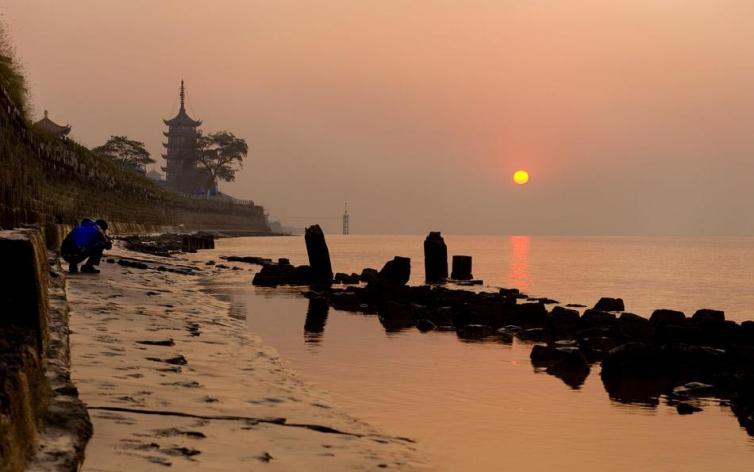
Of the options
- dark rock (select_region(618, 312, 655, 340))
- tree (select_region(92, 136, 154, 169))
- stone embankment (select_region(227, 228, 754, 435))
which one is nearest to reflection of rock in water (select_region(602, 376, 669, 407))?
stone embankment (select_region(227, 228, 754, 435))

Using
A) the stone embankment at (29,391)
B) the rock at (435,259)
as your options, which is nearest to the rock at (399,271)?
the rock at (435,259)

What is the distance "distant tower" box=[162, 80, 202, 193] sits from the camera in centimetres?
14495

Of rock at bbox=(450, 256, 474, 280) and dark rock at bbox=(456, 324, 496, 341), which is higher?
rock at bbox=(450, 256, 474, 280)

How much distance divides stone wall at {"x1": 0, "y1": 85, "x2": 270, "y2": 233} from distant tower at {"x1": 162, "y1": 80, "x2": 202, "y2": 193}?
69.0 metres

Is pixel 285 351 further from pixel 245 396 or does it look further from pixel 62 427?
pixel 62 427

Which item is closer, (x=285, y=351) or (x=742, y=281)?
(x=285, y=351)

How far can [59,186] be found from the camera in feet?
94.0

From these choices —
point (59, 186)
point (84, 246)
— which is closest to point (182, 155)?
point (59, 186)

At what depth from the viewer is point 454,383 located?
8875mm

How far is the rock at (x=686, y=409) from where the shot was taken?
26.5ft

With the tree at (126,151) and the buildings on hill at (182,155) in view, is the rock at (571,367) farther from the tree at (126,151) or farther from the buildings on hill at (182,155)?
the buildings on hill at (182,155)

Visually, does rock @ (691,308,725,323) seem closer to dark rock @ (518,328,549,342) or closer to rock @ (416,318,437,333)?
dark rock @ (518,328,549,342)

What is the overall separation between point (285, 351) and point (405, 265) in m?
14.8

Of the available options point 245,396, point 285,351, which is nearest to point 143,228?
point 285,351
